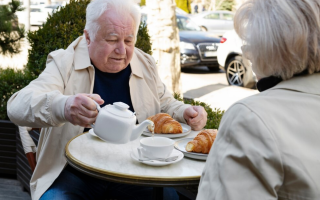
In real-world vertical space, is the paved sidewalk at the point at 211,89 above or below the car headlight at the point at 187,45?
below

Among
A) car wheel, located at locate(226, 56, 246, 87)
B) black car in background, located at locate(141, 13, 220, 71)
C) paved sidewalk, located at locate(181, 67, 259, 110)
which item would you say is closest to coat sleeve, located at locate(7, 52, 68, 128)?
paved sidewalk, located at locate(181, 67, 259, 110)

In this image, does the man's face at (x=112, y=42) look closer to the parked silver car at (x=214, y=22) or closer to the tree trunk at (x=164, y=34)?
the tree trunk at (x=164, y=34)

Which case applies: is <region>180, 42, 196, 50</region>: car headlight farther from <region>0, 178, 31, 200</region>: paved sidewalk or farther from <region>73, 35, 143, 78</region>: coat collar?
<region>73, 35, 143, 78</region>: coat collar

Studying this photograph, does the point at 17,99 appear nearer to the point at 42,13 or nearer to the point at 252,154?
the point at 252,154

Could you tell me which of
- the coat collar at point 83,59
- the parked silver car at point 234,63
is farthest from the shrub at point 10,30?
the parked silver car at point 234,63

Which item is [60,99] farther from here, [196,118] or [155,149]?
[196,118]

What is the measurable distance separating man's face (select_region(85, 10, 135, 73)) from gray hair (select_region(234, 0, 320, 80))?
4.08 ft

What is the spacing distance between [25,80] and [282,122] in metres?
3.45

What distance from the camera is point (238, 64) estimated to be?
980 centimetres

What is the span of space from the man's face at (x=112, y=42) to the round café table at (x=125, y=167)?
1.87 feet

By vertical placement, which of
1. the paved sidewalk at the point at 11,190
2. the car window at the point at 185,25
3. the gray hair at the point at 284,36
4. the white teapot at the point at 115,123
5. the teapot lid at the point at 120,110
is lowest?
the paved sidewalk at the point at 11,190

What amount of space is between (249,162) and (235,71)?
351 inches

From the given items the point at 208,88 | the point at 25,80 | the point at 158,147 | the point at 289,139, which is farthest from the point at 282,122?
the point at 208,88

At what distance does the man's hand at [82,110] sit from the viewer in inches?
80.5
